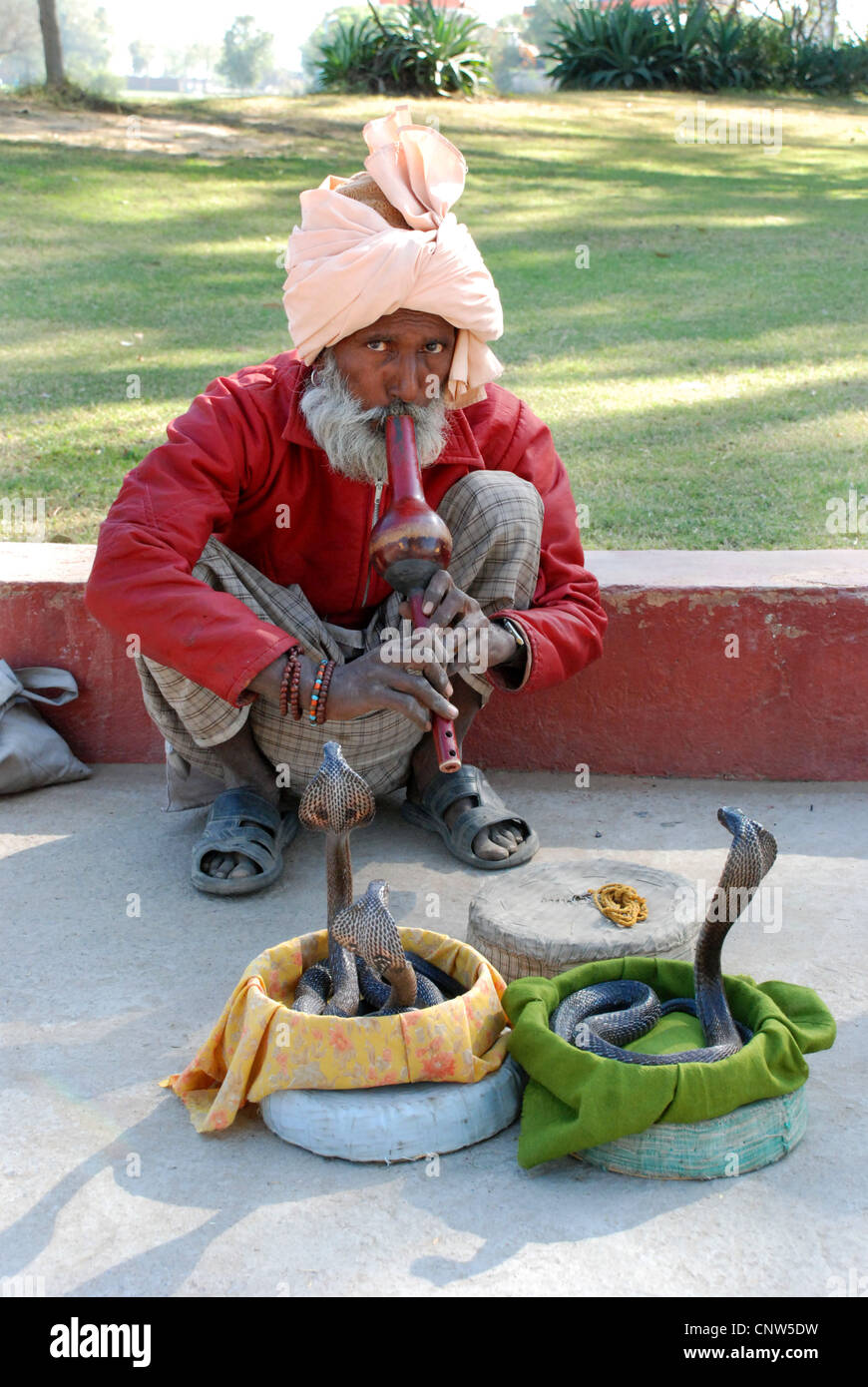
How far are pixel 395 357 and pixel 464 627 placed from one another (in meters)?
0.60

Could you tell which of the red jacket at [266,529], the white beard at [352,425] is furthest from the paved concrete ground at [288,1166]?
the white beard at [352,425]

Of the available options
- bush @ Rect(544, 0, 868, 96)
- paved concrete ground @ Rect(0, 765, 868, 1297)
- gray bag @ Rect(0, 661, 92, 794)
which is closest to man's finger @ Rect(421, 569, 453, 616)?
paved concrete ground @ Rect(0, 765, 868, 1297)

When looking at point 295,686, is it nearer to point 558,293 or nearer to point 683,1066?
point 683,1066

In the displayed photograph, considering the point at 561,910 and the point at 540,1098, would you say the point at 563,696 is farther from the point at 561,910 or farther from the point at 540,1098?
the point at 540,1098

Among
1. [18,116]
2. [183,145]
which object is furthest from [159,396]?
[18,116]

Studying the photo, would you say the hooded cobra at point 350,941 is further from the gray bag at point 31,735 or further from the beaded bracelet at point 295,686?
the gray bag at point 31,735

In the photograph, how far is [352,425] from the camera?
9.42 feet

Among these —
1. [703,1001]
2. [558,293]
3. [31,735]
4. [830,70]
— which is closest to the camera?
[703,1001]

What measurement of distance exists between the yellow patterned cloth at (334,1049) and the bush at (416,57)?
1458cm

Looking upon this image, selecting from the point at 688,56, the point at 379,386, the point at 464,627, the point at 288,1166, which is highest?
the point at 688,56

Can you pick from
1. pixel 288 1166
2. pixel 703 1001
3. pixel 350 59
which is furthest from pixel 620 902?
pixel 350 59

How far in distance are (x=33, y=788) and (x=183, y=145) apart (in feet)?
33.3

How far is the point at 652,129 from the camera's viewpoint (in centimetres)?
1431

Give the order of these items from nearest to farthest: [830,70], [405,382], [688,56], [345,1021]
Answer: [345,1021]
[405,382]
[688,56]
[830,70]
